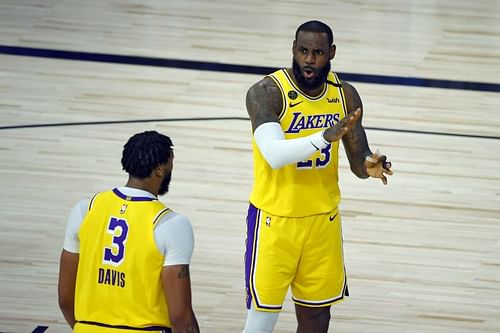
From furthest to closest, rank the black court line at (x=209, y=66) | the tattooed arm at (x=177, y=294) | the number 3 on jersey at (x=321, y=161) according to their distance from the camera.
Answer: the black court line at (x=209, y=66) → the number 3 on jersey at (x=321, y=161) → the tattooed arm at (x=177, y=294)

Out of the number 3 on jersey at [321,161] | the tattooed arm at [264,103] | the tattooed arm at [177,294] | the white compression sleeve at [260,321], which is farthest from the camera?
the white compression sleeve at [260,321]

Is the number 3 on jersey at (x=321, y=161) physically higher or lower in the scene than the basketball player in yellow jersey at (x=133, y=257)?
higher

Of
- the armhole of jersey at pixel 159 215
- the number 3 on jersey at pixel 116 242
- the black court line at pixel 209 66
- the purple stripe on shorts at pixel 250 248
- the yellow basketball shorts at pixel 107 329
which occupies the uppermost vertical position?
the black court line at pixel 209 66

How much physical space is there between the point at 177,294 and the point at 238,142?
16.7 ft

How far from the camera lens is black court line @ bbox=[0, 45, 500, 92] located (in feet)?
33.7

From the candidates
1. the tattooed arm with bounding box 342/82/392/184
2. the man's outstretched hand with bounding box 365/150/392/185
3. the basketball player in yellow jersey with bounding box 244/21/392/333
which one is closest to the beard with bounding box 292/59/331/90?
the basketball player in yellow jersey with bounding box 244/21/392/333

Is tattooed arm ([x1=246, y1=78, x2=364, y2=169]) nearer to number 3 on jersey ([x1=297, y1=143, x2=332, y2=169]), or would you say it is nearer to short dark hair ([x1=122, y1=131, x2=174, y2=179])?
number 3 on jersey ([x1=297, y1=143, x2=332, y2=169])

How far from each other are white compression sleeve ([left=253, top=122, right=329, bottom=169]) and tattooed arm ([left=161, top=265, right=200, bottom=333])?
94 centimetres

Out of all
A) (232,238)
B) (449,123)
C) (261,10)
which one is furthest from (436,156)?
(261,10)

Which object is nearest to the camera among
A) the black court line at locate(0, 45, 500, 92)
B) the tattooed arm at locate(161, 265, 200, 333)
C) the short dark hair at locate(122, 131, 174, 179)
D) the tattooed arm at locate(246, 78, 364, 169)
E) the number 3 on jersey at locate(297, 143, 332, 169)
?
the tattooed arm at locate(161, 265, 200, 333)

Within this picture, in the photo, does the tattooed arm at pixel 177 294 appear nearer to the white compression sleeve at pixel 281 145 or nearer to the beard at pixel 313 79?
the white compression sleeve at pixel 281 145

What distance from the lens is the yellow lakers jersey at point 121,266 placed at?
12.5 feet

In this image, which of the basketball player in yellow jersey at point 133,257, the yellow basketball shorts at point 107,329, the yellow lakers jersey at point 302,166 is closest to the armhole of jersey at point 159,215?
the basketball player in yellow jersey at point 133,257

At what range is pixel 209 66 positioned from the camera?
10.6 metres
